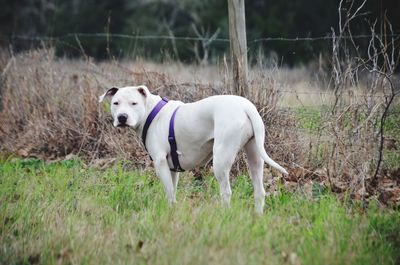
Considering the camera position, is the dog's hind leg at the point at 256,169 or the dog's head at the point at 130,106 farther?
the dog's head at the point at 130,106

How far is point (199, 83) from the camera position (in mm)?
7246

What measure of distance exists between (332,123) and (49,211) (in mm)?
2973

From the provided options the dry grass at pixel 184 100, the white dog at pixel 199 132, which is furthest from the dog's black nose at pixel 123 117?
the dry grass at pixel 184 100

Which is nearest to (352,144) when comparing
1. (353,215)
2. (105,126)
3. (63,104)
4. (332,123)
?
(332,123)

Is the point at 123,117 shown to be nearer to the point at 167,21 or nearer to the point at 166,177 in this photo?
the point at 166,177

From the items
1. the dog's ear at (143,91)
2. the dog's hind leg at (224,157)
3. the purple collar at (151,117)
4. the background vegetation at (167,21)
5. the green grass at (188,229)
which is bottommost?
the background vegetation at (167,21)

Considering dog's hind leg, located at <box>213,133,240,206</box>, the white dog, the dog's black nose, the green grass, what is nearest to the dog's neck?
the white dog

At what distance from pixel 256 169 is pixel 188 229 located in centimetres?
116

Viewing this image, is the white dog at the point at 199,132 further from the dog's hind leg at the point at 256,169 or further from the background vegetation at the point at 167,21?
the background vegetation at the point at 167,21

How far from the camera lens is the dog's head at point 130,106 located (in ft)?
18.0

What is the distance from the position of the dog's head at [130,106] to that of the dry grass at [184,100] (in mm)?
1468

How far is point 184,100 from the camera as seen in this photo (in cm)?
733

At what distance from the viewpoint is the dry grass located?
18.7 feet

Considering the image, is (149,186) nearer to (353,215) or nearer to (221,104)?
(221,104)
